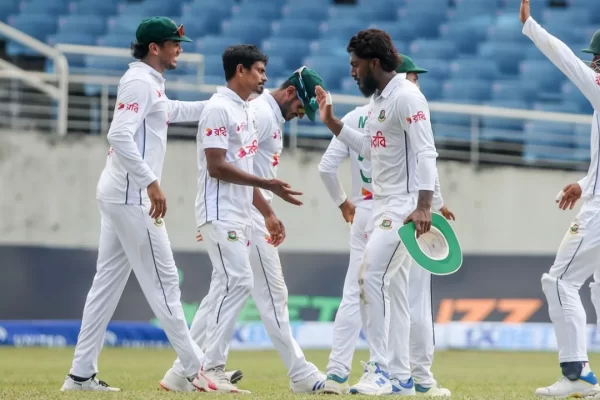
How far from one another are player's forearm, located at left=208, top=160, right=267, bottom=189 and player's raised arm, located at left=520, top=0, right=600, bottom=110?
1.88m

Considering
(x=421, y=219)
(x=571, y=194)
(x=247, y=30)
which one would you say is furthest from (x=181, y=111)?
(x=247, y=30)

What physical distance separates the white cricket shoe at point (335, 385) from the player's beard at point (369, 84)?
1894 mm

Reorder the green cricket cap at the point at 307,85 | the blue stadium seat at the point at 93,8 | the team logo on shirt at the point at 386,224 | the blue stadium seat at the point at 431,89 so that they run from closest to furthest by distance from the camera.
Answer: the team logo on shirt at the point at 386,224, the green cricket cap at the point at 307,85, the blue stadium seat at the point at 431,89, the blue stadium seat at the point at 93,8

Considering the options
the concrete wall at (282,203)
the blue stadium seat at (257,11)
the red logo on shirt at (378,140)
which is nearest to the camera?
the red logo on shirt at (378,140)

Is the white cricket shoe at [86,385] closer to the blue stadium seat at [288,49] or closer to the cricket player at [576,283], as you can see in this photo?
the cricket player at [576,283]

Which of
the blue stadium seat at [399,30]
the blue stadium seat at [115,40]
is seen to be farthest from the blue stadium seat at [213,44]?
the blue stadium seat at [399,30]

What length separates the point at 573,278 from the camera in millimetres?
7574

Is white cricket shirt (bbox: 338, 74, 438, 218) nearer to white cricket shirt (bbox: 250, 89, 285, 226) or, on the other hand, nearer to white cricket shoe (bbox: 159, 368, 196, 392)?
white cricket shirt (bbox: 250, 89, 285, 226)

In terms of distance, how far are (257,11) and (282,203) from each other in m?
5.22

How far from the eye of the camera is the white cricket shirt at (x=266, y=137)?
7.91m

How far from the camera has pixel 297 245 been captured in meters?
15.7

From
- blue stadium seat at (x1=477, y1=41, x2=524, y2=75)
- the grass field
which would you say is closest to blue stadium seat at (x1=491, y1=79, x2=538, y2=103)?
blue stadium seat at (x1=477, y1=41, x2=524, y2=75)

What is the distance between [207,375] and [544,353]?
305 inches

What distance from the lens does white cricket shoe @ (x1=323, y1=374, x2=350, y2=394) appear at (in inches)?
297
